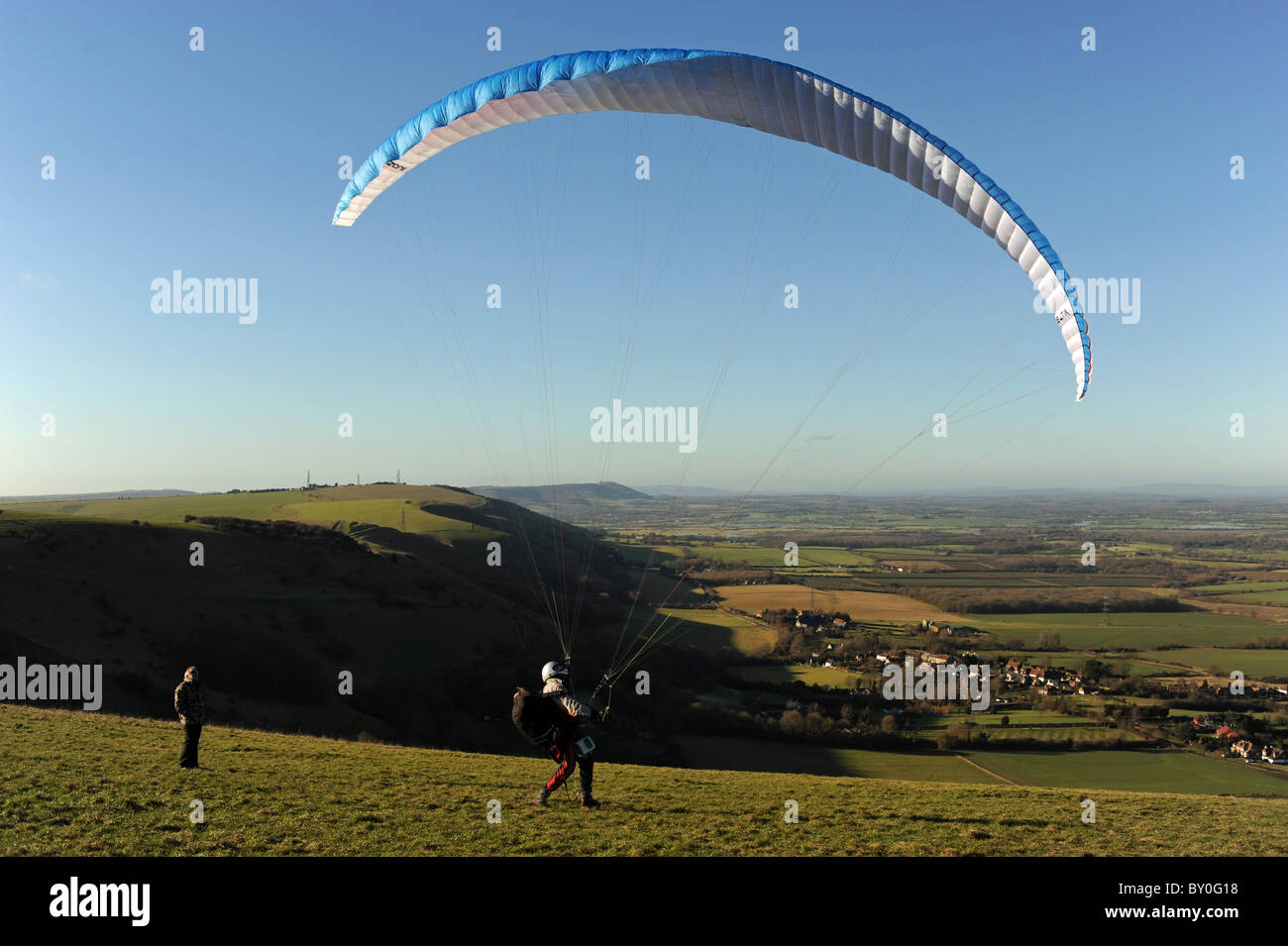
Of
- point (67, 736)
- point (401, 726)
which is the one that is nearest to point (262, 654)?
point (401, 726)

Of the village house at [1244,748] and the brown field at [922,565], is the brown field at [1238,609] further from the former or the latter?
the village house at [1244,748]

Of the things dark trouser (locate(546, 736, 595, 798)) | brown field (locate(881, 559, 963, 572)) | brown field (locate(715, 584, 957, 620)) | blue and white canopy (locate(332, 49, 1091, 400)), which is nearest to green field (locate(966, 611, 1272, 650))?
brown field (locate(715, 584, 957, 620))

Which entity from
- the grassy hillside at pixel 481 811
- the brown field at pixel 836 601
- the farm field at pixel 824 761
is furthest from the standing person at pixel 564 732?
the brown field at pixel 836 601

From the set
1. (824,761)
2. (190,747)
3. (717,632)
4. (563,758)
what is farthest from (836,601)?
(190,747)

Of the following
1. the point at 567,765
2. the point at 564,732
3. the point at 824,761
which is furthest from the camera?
the point at 824,761

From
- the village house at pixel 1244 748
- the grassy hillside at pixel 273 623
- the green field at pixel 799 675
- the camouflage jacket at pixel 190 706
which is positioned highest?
the camouflage jacket at pixel 190 706

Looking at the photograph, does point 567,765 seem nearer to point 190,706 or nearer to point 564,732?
point 564,732
